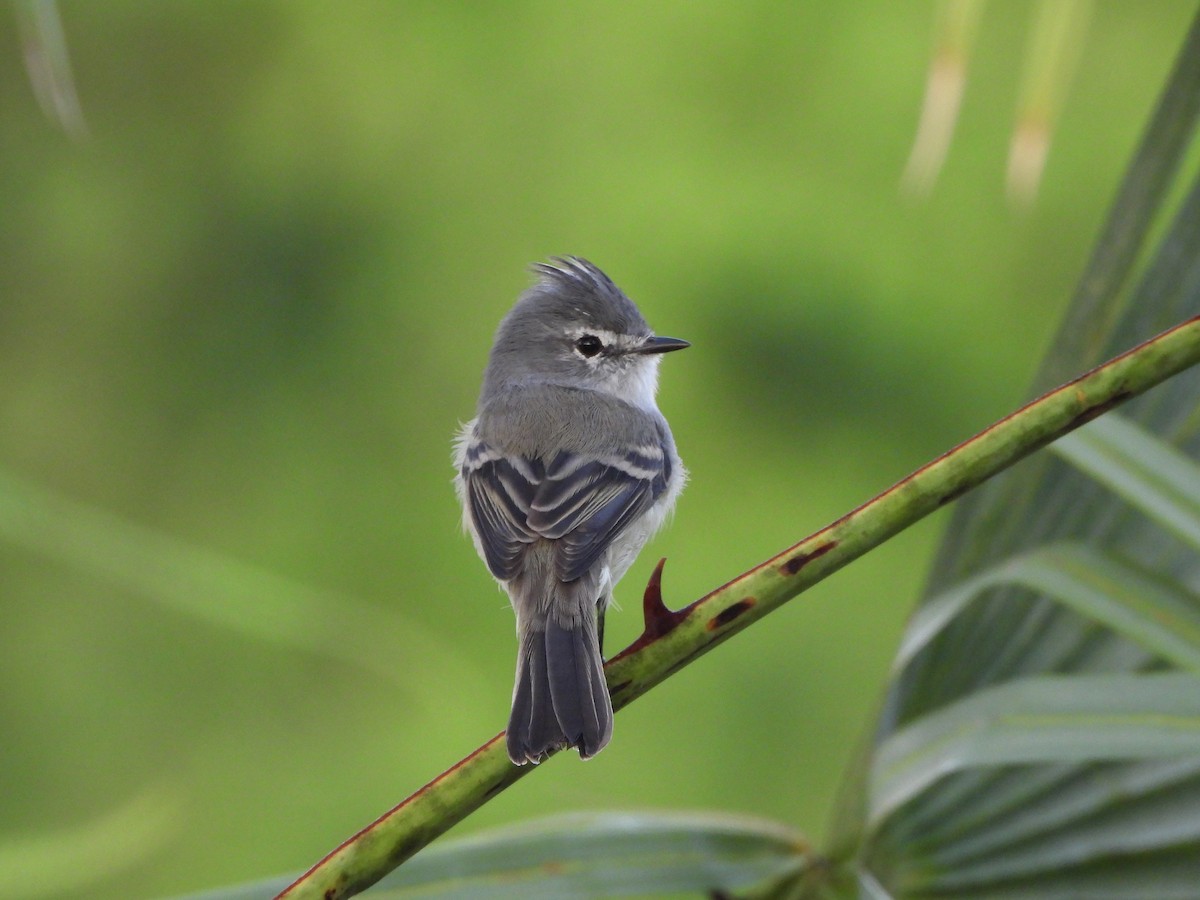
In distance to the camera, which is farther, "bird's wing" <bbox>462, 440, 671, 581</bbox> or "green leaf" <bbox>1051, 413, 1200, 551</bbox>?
"bird's wing" <bbox>462, 440, 671, 581</bbox>

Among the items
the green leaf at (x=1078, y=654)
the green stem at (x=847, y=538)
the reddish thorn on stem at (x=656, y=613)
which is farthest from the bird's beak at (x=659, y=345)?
the green stem at (x=847, y=538)

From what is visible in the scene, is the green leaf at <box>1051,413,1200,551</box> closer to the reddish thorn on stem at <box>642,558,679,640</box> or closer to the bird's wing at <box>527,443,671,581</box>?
the reddish thorn on stem at <box>642,558,679,640</box>

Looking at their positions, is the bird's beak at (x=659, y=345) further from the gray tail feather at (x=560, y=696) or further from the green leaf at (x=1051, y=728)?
the green leaf at (x=1051, y=728)

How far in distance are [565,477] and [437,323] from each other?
3561 mm

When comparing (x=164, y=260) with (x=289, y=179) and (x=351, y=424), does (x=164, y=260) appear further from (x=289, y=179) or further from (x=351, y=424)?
(x=351, y=424)

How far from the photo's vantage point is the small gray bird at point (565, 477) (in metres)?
1.64

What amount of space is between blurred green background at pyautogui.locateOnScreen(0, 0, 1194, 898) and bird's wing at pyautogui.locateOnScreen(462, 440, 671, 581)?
2516mm

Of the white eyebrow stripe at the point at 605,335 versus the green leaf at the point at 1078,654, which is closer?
the green leaf at the point at 1078,654

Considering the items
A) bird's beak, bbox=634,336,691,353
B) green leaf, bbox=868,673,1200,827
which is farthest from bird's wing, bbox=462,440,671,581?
green leaf, bbox=868,673,1200,827

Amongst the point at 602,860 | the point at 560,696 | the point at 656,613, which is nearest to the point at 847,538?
the point at 656,613

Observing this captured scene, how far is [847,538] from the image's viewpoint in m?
1.01

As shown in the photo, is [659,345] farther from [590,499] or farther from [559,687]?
[559,687]

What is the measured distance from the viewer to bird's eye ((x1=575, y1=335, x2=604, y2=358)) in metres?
2.76

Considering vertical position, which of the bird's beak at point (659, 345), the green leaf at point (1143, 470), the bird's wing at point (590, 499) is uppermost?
the bird's beak at point (659, 345)
